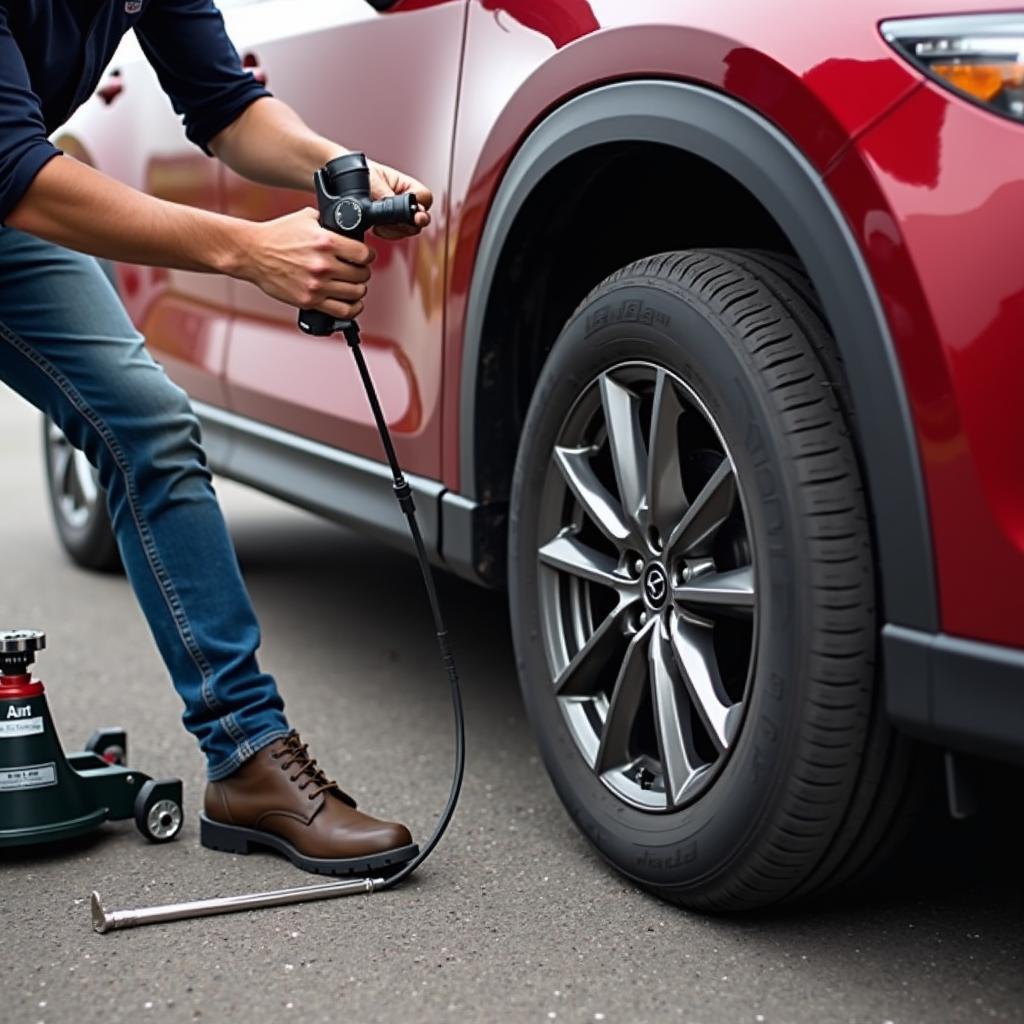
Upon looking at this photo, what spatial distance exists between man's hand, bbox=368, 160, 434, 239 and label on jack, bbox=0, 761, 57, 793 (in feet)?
3.28

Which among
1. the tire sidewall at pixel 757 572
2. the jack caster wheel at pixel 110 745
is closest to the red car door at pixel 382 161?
the tire sidewall at pixel 757 572

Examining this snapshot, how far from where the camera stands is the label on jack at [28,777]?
254 centimetres

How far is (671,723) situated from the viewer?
2.27 m

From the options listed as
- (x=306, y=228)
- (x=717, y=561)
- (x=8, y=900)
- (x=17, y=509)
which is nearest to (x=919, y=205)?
(x=717, y=561)

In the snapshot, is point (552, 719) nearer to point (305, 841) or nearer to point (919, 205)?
point (305, 841)

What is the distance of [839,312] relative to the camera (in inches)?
74.2

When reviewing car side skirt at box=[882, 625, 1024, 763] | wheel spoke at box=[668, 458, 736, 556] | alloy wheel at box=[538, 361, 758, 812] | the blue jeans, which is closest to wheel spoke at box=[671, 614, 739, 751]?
alloy wheel at box=[538, 361, 758, 812]

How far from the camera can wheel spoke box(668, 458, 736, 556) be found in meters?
2.14

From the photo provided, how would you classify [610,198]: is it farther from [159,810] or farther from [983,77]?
[159,810]

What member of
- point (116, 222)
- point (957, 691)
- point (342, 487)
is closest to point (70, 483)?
point (342, 487)

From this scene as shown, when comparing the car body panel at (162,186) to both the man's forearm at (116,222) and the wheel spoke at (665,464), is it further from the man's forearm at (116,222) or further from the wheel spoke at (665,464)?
the wheel spoke at (665,464)

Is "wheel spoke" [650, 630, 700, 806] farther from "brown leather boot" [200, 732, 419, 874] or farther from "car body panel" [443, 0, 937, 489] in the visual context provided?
"car body panel" [443, 0, 937, 489]

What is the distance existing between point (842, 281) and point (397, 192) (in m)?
0.88

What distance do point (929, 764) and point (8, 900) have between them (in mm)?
1361
